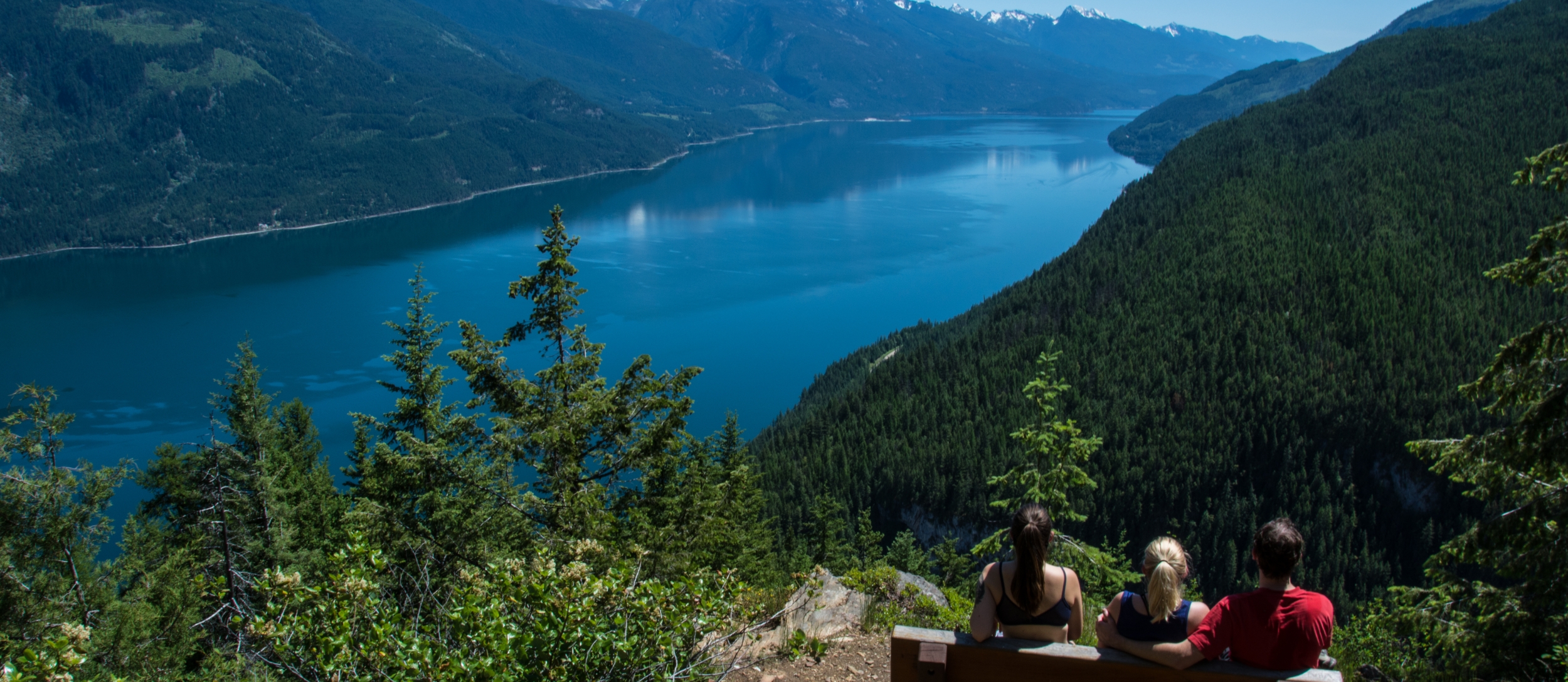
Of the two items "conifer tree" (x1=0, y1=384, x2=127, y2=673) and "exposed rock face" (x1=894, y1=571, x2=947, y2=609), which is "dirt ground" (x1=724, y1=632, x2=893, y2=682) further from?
"conifer tree" (x1=0, y1=384, x2=127, y2=673)

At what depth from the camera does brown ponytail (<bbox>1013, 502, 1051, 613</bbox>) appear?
4.50 metres

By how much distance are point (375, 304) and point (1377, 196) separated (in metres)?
114

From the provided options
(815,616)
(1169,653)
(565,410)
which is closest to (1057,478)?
(815,616)

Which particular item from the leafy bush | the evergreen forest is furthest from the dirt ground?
the leafy bush

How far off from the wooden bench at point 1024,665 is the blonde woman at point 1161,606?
0.42 metres

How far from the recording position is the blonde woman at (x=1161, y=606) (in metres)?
4.52

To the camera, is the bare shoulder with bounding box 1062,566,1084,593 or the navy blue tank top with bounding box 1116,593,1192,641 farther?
the bare shoulder with bounding box 1062,566,1084,593

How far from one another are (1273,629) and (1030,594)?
4.06 feet

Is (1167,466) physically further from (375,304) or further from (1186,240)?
(375,304)

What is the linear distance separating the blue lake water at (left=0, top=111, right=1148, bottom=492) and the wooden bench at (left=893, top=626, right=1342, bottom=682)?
166 ft

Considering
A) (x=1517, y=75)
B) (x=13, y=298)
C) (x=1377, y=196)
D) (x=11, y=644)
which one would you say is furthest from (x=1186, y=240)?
(x=13, y=298)

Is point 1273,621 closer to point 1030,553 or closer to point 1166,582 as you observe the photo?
point 1166,582

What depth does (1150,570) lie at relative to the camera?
4.68 metres

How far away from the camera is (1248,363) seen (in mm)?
73062
